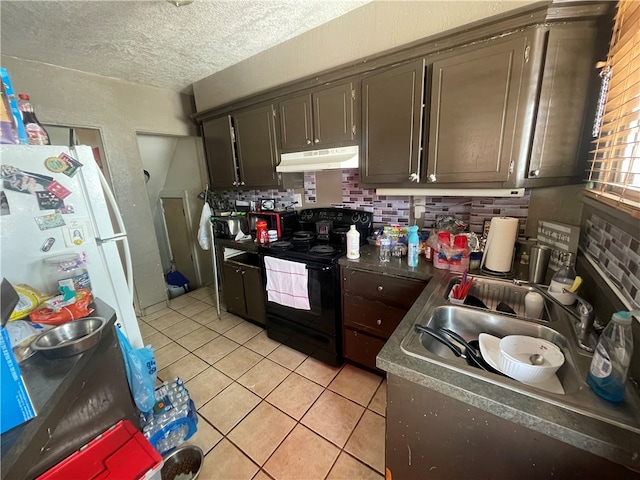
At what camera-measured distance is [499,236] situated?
1393 mm

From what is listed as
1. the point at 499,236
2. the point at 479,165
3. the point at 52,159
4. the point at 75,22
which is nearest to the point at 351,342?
the point at 499,236

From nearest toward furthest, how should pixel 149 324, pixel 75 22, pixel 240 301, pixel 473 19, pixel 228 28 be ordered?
pixel 473 19 < pixel 75 22 < pixel 228 28 < pixel 240 301 < pixel 149 324

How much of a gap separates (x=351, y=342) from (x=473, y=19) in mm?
2151

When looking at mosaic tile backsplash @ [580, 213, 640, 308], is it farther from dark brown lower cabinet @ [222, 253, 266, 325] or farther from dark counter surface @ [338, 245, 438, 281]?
dark brown lower cabinet @ [222, 253, 266, 325]

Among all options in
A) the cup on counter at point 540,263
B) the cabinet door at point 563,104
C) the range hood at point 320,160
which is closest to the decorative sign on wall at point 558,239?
the cup on counter at point 540,263

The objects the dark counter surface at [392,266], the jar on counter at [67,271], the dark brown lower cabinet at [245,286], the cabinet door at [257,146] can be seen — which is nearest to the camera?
the jar on counter at [67,271]

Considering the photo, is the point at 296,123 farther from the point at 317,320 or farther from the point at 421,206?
the point at 317,320

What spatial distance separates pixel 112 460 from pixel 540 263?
6.98 ft

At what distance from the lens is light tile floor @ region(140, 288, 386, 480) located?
53.5 inches

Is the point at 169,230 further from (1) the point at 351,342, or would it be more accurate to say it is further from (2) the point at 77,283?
(1) the point at 351,342

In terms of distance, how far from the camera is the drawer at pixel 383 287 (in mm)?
1557

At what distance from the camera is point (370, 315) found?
1.76 metres

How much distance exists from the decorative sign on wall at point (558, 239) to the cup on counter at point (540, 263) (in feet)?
0.11

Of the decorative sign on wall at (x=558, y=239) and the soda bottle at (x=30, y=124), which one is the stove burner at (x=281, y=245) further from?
the decorative sign on wall at (x=558, y=239)
